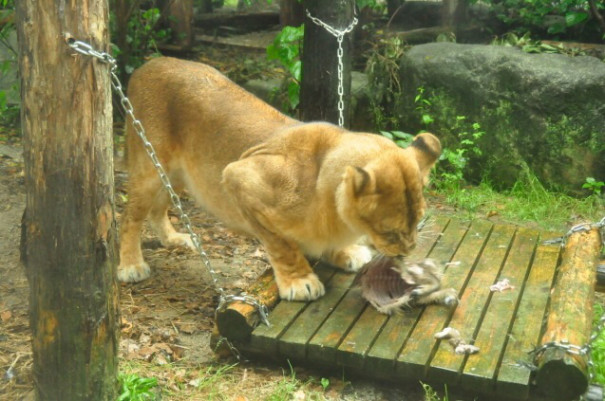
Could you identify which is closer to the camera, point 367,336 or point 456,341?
point 456,341

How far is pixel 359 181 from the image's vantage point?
448 centimetres

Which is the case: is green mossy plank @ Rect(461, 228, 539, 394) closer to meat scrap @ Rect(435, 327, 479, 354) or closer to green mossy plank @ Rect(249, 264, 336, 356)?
meat scrap @ Rect(435, 327, 479, 354)

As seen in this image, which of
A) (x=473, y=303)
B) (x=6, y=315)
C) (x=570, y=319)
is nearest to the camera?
(x=570, y=319)

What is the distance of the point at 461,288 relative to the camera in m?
5.25

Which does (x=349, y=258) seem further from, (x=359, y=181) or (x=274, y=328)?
(x=359, y=181)

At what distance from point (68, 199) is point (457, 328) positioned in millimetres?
2355

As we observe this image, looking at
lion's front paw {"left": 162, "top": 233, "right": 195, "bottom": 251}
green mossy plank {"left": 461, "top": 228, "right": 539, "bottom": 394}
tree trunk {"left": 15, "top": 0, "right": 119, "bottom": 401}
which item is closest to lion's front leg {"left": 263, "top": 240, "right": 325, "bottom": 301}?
green mossy plank {"left": 461, "top": 228, "right": 539, "bottom": 394}

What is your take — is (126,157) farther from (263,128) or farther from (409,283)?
(409,283)

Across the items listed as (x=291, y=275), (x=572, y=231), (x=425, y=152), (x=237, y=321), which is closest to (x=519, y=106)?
(x=572, y=231)

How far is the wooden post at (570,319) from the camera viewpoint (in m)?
4.10

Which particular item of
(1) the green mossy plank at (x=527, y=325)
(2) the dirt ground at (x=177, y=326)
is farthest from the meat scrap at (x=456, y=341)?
(2) the dirt ground at (x=177, y=326)

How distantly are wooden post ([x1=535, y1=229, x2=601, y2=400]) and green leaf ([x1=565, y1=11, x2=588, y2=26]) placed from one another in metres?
4.62

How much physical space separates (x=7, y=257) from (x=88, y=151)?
Result: 2.88 m

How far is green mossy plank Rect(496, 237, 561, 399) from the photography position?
4.16 meters
